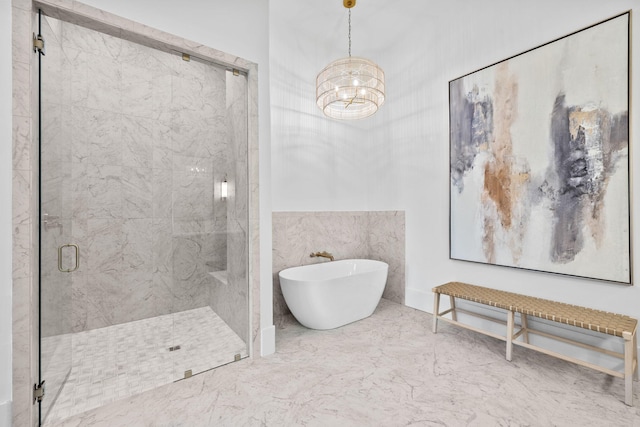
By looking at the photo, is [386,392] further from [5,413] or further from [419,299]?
[5,413]

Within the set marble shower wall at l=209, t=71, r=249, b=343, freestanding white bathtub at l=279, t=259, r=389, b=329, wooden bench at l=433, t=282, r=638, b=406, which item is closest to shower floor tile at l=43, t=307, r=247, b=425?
marble shower wall at l=209, t=71, r=249, b=343

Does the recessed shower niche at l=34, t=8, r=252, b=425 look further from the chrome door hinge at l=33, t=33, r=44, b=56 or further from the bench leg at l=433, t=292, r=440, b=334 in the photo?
the bench leg at l=433, t=292, r=440, b=334

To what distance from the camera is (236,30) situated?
2.21 meters

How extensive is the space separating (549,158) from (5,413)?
371 cm

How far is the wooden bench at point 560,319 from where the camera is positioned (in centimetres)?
170

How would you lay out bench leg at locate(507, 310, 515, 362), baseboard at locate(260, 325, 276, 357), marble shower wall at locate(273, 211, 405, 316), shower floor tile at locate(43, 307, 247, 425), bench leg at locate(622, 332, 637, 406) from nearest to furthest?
bench leg at locate(622, 332, 637, 406) < shower floor tile at locate(43, 307, 247, 425) < bench leg at locate(507, 310, 515, 362) < baseboard at locate(260, 325, 276, 357) < marble shower wall at locate(273, 211, 405, 316)

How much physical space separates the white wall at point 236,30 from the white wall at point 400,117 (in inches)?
31.0

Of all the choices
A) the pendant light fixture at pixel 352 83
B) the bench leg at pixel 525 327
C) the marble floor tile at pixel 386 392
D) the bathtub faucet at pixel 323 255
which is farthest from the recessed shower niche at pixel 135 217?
the bench leg at pixel 525 327

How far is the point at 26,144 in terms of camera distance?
1.50m

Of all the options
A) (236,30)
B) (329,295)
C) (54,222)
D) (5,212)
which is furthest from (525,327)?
(5,212)

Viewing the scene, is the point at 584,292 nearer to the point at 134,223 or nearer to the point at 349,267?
the point at 349,267

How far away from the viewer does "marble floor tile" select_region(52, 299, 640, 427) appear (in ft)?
5.29

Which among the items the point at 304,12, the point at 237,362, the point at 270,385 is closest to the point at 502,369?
the point at 270,385

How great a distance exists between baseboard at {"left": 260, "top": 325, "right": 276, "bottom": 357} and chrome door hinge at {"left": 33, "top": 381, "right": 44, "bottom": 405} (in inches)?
50.6
